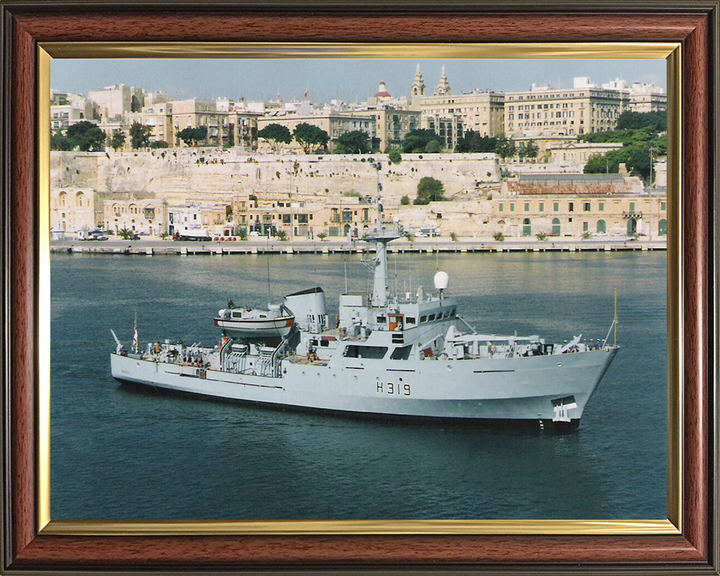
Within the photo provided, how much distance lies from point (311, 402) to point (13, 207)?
1.79 meters

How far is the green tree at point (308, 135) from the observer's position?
338 centimetres

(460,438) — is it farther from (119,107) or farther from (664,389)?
(119,107)

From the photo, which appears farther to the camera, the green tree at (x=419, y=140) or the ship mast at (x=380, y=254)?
the ship mast at (x=380, y=254)

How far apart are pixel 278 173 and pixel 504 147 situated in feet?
2.97

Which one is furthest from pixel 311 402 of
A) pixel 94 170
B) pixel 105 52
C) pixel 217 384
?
pixel 105 52

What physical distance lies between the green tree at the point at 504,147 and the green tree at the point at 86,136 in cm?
154

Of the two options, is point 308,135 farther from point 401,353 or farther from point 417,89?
point 401,353

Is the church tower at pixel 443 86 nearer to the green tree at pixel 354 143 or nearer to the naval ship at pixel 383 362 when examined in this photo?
the green tree at pixel 354 143

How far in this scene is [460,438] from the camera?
3562 mm

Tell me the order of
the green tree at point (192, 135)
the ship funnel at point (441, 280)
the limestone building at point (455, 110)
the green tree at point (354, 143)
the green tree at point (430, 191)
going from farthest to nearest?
the ship funnel at point (441, 280) → the green tree at point (430, 191) → the green tree at point (354, 143) → the green tree at point (192, 135) → the limestone building at point (455, 110)

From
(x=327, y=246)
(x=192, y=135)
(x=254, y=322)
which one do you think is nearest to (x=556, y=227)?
(x=327, y=246)

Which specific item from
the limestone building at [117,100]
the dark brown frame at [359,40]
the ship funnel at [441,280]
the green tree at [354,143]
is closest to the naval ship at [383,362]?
the ship funnel at [441,280]

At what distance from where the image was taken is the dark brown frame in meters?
2.91

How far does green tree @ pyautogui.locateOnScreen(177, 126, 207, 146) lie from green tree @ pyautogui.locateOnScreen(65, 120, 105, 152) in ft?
0.98
